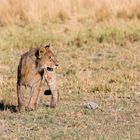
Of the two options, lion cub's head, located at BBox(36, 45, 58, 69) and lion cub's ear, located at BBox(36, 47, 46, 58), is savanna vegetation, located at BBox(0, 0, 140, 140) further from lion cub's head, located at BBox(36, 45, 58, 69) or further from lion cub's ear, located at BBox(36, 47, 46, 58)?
lion cub's ear, located at BBox(36, 47, 46, 58)

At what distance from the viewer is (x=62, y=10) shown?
19.3m

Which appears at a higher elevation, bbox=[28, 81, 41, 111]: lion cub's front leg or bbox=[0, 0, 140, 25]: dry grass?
bbox=[0, 0, 140, 25]: dry grass

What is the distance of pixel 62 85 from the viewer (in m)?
11.1

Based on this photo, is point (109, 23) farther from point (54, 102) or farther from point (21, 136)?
point (21, 136)

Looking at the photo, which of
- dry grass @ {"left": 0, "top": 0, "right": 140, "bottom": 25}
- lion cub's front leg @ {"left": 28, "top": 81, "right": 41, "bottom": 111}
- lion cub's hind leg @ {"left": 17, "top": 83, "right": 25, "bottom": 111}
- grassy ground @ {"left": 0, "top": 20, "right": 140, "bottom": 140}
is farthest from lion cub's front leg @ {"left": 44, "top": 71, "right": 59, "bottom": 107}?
dry grass @ {"left": 0, "top": 0, "right": 140, "bottom": 25}

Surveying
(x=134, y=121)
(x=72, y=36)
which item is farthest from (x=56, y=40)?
(x=134, y=121)

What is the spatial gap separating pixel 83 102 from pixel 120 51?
197 inches

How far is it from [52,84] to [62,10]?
1014 centimetres

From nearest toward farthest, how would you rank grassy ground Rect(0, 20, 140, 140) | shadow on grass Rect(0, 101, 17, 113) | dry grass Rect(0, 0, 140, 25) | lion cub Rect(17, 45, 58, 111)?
1. grassy ground Rect(0, 20, 140, 140)
2. lion cub Rect(17, 45, 58, 111)
3. shadow on grass Rect(0, 101, 17, 113)
4. dry grass Rect(0, 0, 140, 25)

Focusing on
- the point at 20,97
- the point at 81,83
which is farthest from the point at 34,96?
the point at 81,83

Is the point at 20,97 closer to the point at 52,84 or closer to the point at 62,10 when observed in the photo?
the point at 52,84

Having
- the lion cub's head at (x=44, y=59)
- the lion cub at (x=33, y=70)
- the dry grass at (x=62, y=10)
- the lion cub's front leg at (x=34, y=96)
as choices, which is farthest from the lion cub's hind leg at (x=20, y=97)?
the dry grass at (x=62, y=10)

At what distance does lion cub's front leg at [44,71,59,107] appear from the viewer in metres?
9.23

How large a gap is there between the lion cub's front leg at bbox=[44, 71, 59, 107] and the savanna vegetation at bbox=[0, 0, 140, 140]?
0.44ft
